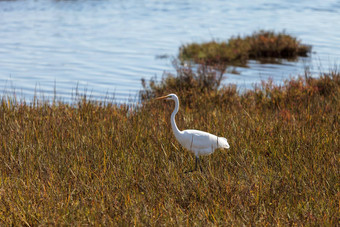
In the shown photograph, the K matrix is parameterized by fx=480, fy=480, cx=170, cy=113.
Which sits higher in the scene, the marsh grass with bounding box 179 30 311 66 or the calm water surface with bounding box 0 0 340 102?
the marsh grass with bounding box 179 30 311 66

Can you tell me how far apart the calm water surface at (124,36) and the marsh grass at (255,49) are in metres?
0.91

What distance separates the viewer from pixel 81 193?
5.11 meters

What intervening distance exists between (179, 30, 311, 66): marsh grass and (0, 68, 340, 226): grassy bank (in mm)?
14720

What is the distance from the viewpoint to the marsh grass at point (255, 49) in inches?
907

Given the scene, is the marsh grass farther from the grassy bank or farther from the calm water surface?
the grassy bank

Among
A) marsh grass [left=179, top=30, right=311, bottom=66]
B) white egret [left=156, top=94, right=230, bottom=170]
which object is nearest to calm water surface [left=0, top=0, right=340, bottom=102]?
marsh grass [left=179, top=30, right=311, bottom=66]

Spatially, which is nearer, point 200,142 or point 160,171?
point 160,171

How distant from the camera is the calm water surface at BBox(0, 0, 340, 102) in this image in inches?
752

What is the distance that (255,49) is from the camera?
2367cm

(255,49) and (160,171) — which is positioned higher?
(160,171)

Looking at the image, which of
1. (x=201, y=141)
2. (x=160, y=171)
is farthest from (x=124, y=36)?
(x=160, y=171)

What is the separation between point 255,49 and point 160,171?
62.3ft

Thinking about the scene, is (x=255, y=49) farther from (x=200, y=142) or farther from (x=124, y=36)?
(x=200, y=142)

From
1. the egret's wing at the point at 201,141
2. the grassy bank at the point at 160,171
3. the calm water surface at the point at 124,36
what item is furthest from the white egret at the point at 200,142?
the calm water surface at the point at 124,36
